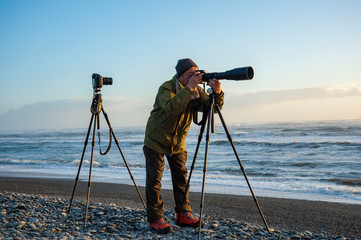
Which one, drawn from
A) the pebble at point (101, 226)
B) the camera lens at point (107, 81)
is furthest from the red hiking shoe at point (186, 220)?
the camera lens at point (107, 81)

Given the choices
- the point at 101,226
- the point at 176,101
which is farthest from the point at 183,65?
the point at 101,226

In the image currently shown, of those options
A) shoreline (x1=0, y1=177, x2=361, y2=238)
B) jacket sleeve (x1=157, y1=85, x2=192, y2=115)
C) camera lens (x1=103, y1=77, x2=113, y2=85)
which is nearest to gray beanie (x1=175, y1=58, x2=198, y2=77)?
jacket sleeve (x1=157, y1=85, x2=192, y2=115)

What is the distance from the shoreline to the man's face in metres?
2.22

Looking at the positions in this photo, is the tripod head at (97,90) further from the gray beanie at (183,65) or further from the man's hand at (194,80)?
the man's hand at (194,80)

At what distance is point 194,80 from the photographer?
10.3ft

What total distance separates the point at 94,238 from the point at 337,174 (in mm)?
8306

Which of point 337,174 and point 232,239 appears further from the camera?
point 337,174

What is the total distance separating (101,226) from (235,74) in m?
2.42

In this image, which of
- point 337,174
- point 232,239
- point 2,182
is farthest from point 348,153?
point 2,182

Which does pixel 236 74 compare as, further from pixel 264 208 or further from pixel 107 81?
pixel 264 208

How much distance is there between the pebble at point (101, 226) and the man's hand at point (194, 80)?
5.44 ft

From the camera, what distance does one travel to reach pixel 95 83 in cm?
400

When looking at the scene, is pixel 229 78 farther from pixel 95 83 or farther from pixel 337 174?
pixel 337 174

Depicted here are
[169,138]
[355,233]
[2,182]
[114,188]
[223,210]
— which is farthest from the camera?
[2,182]
